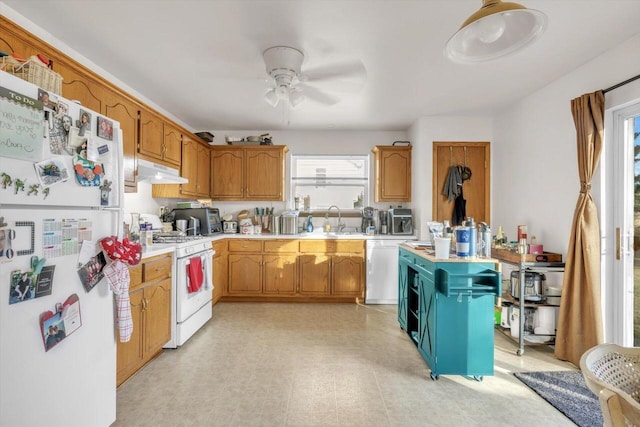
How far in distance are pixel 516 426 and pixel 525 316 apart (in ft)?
4.51

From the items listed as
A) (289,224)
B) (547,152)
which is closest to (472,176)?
(547,152)

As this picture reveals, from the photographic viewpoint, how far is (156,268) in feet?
8.41

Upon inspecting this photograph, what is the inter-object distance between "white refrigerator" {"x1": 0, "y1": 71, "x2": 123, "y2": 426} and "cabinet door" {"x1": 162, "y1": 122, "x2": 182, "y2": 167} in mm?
1762

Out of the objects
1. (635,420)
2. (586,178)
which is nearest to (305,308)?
(586,178)

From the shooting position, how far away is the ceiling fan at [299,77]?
242 centimetres

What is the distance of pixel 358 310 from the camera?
13.2ft

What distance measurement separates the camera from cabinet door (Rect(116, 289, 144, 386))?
2129mm

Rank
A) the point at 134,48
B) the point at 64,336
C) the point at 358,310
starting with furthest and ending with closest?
the point at 358,310, the point at 134,48, the point at 64,336

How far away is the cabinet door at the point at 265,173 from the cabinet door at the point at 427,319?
8.74 ft

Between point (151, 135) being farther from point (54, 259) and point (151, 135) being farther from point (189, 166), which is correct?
point (54, 259)

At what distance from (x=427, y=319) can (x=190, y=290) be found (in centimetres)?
217

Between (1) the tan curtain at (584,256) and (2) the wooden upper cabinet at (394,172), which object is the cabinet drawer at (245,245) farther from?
A: (1) the tan curtain at (584,256)

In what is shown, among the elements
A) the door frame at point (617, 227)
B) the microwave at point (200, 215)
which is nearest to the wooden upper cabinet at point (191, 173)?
the microwave at point (200, 215)

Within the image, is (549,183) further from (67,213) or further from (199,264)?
(67,213)
